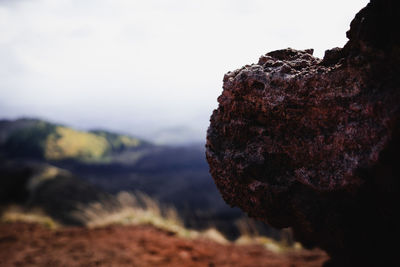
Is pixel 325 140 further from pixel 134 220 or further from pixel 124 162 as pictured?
pixel 124 162

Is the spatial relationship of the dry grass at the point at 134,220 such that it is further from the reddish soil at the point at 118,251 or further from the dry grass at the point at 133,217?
the reddish soil at the point at 118,251

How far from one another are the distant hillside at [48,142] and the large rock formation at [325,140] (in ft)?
99.6

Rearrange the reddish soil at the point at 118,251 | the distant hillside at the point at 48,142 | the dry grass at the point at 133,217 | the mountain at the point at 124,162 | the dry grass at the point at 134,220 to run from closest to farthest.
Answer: the reddish soil at the point at 118,251 < the dry grass at the point at 134,220 < the dry grass at the point at 133,217 < the mountain at the point at 124,162 < the distant hillside at the point at 48,142

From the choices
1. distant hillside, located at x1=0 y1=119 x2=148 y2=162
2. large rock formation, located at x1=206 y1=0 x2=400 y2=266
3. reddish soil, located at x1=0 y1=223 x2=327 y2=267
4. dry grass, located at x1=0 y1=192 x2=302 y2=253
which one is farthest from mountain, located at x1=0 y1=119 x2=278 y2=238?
large rock formation, located at x1=206 y1=0 x2=400 y2=266

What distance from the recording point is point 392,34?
147 cm

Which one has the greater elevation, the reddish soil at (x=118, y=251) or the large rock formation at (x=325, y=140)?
the large rock formation at (x=325, y=140)

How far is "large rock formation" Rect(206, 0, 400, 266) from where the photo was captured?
1500mm

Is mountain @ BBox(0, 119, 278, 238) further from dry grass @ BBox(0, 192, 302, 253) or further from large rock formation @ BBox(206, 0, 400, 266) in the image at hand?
large rock formation @ BBox(206, 0, 400, 266)

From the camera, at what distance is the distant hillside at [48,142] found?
90.9 ft

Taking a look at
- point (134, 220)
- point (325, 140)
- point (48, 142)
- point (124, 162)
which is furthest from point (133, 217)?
point (124, 162)

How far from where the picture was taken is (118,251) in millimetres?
4668

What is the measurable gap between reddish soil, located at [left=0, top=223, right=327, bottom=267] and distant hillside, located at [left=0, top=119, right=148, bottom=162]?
81.3 feet

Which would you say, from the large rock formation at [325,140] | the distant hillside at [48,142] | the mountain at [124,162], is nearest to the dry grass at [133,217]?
the mountain at [124,162]

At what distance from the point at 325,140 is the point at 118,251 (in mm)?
4283
